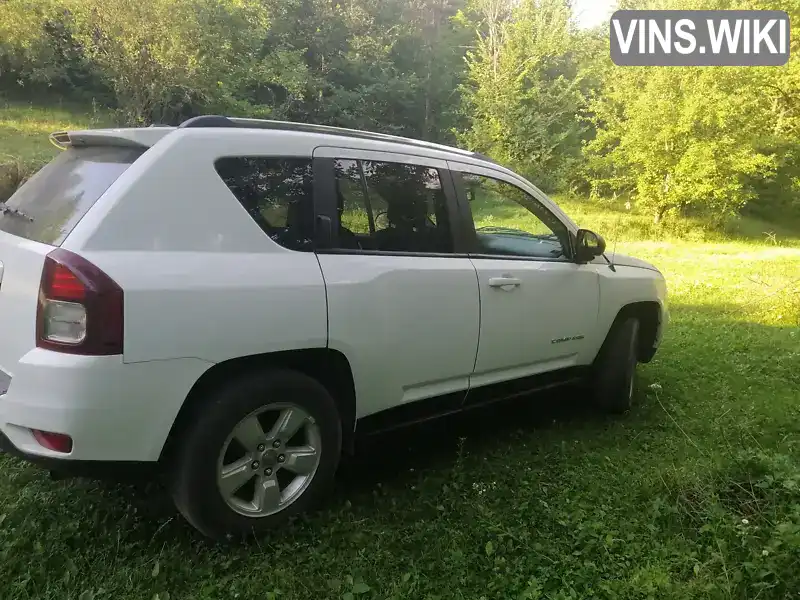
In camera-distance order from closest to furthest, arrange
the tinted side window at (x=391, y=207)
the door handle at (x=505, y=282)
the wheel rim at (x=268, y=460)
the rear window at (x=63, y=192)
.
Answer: the rear window at (x=63, y=192) < the wheel rim at (x=268, y=460) < the tinted side window at (x=391, y=207) < the door handle at (x=505, y=282)

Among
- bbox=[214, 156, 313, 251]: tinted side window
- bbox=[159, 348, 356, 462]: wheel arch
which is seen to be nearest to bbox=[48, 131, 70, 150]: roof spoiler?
bbox=[214, 156, 313, 251]: tinted side window

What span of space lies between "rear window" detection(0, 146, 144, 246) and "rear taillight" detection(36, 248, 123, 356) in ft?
0.63

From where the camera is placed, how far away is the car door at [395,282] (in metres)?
2.95

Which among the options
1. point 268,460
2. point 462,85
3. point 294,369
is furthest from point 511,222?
point 462,85

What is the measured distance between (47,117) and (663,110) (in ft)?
61.4

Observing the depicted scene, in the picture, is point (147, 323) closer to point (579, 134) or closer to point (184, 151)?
point (184, 151)

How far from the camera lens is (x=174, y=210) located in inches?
98.9

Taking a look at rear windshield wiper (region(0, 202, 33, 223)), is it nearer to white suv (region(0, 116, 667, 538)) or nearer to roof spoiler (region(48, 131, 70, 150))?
white suv (region(0, 116, 667, 538))

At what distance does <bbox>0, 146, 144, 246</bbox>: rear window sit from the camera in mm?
2508

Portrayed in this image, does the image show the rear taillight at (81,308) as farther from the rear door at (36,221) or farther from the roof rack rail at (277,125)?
the roof rack rail at (277,125)

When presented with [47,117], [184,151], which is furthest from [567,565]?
[47,117]

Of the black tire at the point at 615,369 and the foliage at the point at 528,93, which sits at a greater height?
the foliage at the point at 528,93

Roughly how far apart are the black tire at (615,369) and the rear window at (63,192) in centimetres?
341

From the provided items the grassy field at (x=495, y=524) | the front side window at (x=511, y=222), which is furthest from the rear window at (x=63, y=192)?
the front side window at (x=511, y=222)
